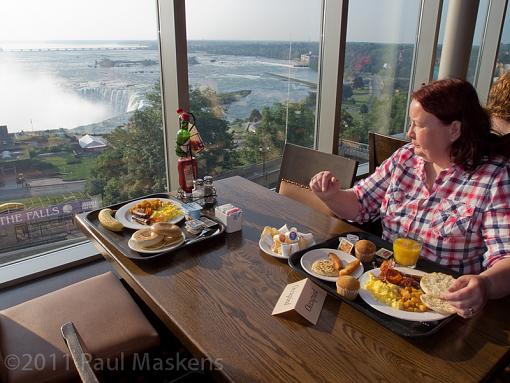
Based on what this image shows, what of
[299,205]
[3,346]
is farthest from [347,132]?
[3,346]

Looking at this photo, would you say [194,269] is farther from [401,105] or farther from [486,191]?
[401,105]

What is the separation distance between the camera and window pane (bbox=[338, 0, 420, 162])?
3.02 meters

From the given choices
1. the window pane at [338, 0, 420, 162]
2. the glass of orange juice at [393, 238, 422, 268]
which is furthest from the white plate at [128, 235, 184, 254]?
the window pane at [338, 0, 420, 162]

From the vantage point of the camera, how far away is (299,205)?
1.50 metres

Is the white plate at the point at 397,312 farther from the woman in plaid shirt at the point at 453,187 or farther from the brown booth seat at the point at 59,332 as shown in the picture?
the brown booth seat at the point at 59,332

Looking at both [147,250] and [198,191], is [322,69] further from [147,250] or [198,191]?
[147,250]

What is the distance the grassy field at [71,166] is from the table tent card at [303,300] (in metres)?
1.41

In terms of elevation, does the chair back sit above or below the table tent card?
above

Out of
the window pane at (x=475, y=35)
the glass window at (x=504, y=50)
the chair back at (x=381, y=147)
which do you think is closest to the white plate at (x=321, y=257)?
the chair back at (x=381, y=147)

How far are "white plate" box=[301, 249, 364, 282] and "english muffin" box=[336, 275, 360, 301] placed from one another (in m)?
0.07

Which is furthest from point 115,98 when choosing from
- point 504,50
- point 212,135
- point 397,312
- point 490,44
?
point 504,50

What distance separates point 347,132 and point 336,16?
932 mm

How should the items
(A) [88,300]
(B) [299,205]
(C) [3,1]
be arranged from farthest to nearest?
(C) [3,1] < (B) [299,205] < (A) [88,300]

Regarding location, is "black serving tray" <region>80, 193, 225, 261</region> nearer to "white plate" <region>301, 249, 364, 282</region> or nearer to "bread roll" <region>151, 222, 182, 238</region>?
"bread roll" <region>151, 222, 182, 238</region>
